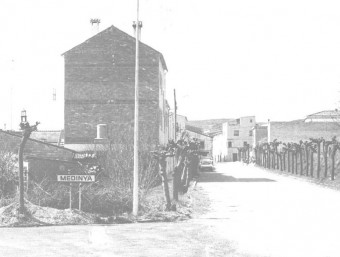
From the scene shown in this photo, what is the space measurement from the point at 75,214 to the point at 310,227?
7109mm

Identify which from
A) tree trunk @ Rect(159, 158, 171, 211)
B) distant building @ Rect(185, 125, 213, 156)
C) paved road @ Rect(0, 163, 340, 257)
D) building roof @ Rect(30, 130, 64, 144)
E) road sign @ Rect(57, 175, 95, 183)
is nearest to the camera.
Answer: paved road @ Rect(0, 163, 340, 257)

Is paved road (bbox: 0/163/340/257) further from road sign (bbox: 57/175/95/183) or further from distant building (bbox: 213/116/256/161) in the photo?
distant building (bbox: 213/116/256/161)

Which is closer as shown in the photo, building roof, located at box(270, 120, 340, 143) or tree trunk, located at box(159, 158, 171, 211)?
tree trunk, located at box(159, 158, 171, 211)

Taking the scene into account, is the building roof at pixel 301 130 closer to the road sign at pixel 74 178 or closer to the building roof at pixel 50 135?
the building roof at pixel 50 135

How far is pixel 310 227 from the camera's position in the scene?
1460cm

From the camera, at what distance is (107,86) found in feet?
126

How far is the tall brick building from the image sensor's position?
1511 inches

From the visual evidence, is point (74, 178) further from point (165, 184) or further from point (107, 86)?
point (107, 86)

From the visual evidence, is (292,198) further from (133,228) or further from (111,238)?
(111,238)

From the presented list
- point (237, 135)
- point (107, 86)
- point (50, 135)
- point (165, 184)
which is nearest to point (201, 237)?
point (165, 184)

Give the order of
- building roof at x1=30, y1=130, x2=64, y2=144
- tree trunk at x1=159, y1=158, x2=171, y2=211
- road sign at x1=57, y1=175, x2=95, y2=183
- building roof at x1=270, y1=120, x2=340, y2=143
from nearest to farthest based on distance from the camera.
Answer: road sign at x1=57, y1=175, x2=95, y2=183 < tree trunk at x1=159, y1=158, x2=171, y2=211 < building roof at x1=30, y1=130, x2=64, y2=144 < building roof at x1=270, y1=120, x2=340, y2=143

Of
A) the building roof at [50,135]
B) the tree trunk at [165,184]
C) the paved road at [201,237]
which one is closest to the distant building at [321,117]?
the building roof at [50,135]

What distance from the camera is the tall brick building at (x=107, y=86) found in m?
38.4

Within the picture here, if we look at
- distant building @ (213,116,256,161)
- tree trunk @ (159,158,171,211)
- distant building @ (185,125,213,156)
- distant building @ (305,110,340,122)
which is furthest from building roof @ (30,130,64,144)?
distant building @ (185,125,213,156)
